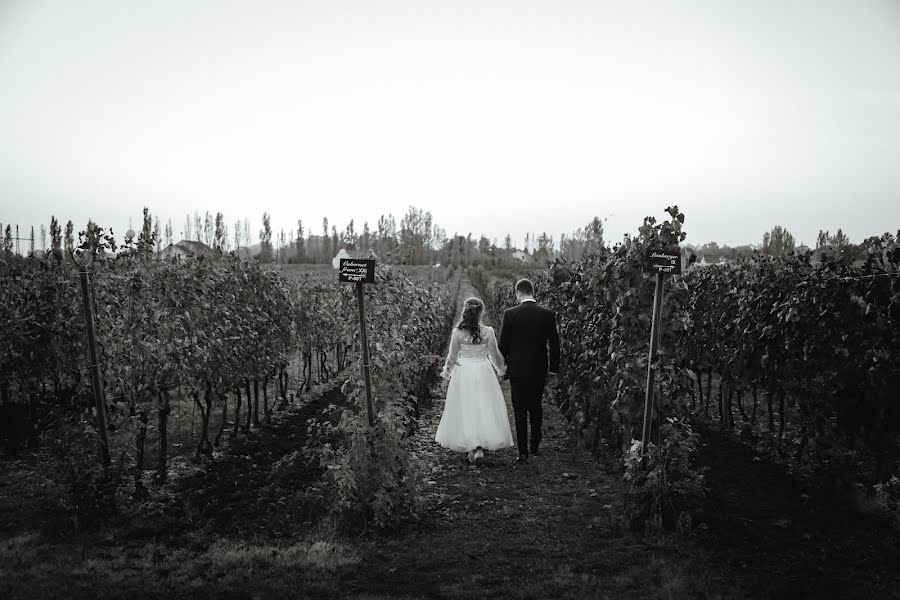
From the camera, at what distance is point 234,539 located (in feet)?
16.6

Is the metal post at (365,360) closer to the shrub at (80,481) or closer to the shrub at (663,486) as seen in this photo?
the shrub at (663,486)

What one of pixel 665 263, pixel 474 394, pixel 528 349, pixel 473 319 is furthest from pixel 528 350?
pixel 665 263

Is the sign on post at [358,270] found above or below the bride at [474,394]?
above

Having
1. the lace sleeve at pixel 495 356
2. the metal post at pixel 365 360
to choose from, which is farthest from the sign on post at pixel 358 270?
the lace sleeve at pixel 495 356

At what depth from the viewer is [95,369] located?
5492 millimetres

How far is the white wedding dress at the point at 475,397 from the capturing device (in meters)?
7.05

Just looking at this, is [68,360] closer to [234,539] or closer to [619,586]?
[234,539]

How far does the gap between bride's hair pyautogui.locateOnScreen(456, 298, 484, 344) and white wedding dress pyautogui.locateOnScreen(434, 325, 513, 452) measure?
0.05m

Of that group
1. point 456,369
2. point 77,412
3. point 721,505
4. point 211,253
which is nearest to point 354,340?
point 456,369

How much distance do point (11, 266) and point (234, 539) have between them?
23.3ft

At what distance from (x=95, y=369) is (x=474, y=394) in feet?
12.6

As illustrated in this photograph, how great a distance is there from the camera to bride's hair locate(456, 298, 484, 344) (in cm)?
696

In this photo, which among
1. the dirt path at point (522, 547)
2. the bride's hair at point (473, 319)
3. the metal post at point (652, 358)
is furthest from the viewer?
the bride's hair at point (473, 319)

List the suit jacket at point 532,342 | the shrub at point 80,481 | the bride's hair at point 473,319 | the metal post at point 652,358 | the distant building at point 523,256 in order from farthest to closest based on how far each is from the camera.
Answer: the distant building at point 523,256 < the bride's hair at point 473,319 < the suit jacket at point 532,342 < the shrub at point 80,481 < the metal post at point 652,358
